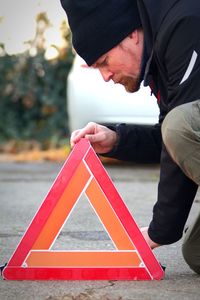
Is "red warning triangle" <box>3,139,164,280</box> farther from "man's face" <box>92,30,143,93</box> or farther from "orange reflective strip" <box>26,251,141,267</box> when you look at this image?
"man's face" <box>92,30,143,93</box>

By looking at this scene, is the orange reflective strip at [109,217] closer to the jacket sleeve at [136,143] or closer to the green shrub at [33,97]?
the jacket sleeve at [136,143]

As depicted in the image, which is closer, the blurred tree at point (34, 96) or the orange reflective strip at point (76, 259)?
the orange reflective strip at point (76, 259)

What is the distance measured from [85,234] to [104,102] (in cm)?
280

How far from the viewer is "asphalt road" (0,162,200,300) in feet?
10.2

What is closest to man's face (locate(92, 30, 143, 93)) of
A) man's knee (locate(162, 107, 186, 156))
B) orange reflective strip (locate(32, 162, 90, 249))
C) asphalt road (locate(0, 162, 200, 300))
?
man's knee (locate(162, 107, 186, 156))

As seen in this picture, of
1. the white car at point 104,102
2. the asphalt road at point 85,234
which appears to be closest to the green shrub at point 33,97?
the asphalt road at point 85,234

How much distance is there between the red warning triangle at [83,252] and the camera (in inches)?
129

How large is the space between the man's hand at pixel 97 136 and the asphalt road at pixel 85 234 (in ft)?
1.88

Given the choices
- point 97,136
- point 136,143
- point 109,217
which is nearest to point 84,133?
point 97,136

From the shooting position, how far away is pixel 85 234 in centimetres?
443

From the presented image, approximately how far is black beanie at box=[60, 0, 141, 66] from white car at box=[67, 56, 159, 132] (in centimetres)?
367

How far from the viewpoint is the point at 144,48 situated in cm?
317

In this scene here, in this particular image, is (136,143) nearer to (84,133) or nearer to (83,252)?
(84,133)

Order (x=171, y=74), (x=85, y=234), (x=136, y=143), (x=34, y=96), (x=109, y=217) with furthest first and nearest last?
(x=34, y=96), (x=85, y=234), (x=136, y=143), (x=109, y=217), (x=171, y=74)
